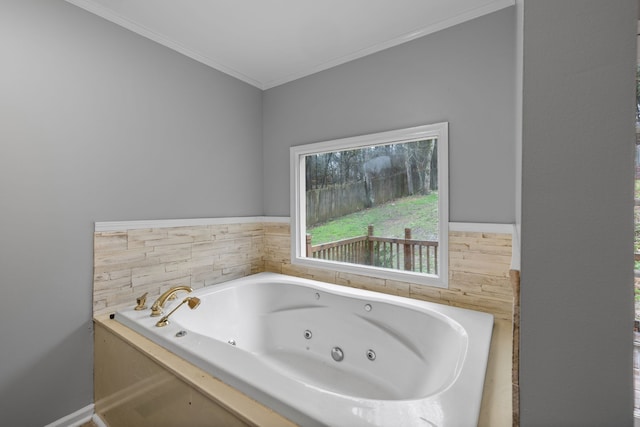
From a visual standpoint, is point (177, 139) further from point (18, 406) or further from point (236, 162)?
point (18, 406)

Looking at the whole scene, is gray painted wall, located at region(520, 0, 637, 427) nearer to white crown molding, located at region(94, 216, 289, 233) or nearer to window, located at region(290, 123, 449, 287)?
window, located at region(290, 123, 449, 287)

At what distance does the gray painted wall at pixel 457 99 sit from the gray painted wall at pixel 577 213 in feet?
4.23

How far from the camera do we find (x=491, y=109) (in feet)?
5.82

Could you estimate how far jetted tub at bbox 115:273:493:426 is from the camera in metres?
0.92

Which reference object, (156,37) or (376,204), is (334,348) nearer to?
(376,204)

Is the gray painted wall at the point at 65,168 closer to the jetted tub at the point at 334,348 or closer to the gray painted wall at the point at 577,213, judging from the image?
the jetted tub at the point at 334,348

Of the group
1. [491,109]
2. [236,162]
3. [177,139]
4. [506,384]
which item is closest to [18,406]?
[177,139]

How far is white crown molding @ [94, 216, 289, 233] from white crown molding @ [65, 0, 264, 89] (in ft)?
4.27

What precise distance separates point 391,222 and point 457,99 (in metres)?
0.99

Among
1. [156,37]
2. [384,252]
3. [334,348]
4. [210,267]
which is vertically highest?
[156,37]

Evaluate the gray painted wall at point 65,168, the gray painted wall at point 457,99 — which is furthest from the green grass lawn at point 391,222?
the gray painted wall at point 65,168

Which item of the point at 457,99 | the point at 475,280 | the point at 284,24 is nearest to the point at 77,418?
the point at 475,280

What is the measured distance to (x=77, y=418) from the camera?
5.59 feet

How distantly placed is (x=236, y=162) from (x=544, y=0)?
7.86ft
